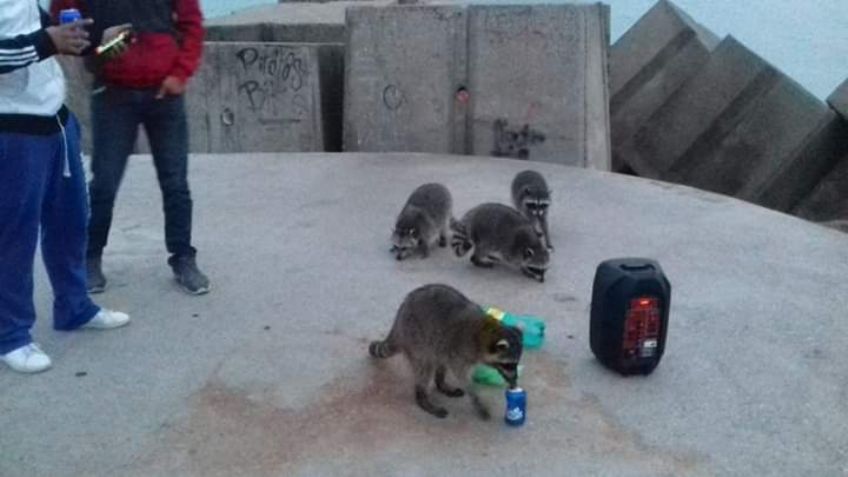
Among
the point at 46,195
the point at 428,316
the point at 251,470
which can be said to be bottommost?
the point at 251,470

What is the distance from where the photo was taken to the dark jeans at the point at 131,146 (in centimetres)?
500

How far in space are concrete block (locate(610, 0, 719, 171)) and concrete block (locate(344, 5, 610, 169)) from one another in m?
1.74

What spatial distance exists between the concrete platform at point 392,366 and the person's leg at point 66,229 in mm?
192

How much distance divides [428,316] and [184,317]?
1555 mm

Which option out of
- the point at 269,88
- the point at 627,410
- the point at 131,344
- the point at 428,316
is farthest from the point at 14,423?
the point at 269,88

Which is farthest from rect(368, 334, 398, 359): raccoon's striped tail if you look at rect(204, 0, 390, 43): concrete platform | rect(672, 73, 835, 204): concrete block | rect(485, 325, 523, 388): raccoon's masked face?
rect(204, 0, 390, 43): concrete platform

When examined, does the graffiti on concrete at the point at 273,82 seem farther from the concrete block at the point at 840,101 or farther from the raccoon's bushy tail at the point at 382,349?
the raccoon's bushy tail at the point at 382,349

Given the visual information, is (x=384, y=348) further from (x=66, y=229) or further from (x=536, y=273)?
(x=66, y=229)

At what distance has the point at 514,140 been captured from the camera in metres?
8.77

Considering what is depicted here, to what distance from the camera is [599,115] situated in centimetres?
877

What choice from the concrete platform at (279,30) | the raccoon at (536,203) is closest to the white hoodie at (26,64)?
the raccoon at (536,203)

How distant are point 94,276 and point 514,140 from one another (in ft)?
14.4

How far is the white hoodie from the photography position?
4.02 meters

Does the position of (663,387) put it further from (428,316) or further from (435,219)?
(435,219)
